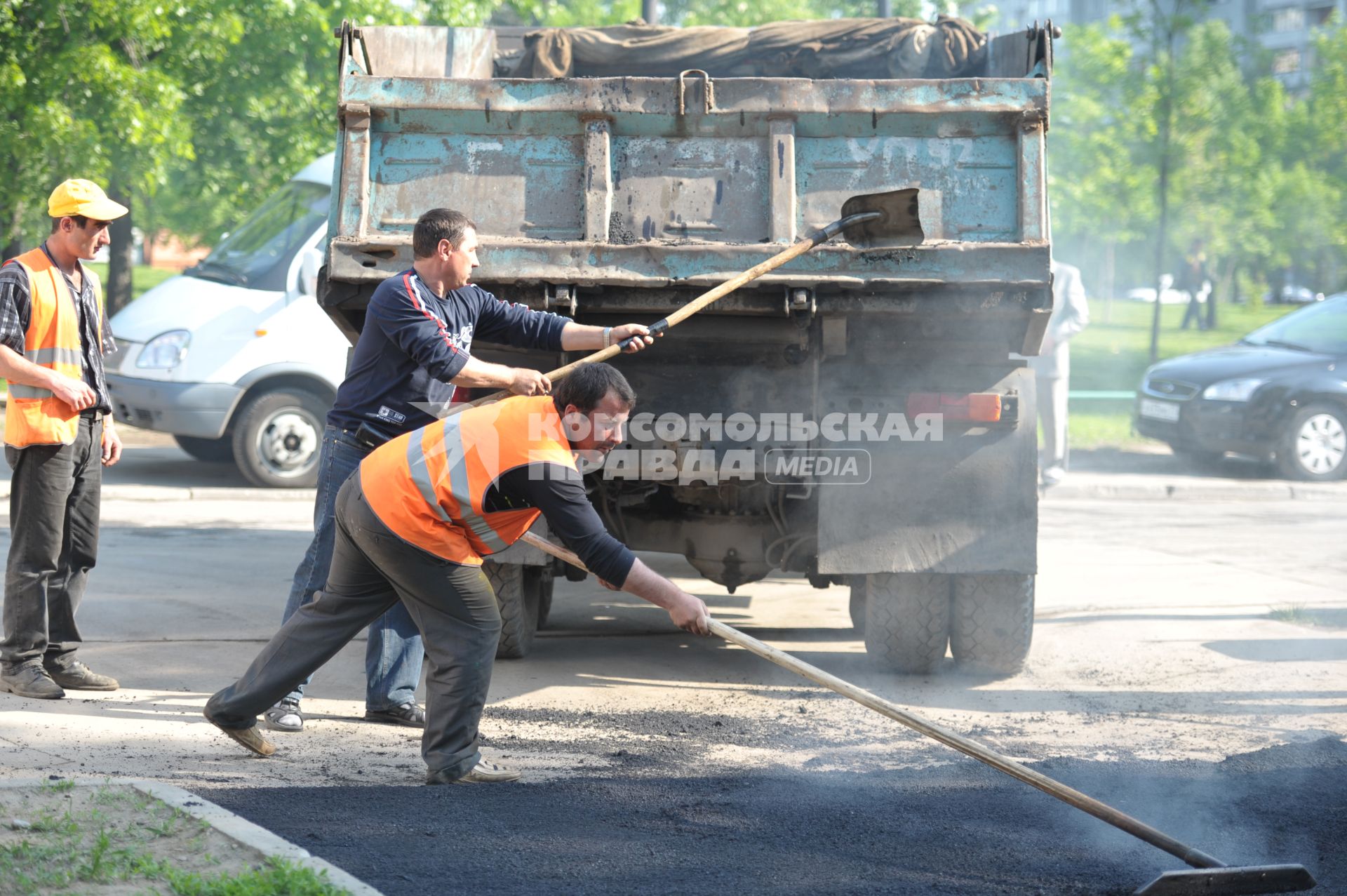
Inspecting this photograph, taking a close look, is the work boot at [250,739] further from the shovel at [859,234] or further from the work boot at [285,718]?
the shovel at [859,234]

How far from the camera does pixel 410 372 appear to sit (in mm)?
5035

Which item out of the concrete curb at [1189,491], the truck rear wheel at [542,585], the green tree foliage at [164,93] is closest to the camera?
the truck rear wheel at [542,585]

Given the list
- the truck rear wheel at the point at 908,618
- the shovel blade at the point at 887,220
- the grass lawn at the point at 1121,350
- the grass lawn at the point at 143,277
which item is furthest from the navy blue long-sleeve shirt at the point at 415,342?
the grass lawn at the point at 143,277

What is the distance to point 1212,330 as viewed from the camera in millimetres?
31609

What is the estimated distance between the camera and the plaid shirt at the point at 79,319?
5.18 meters

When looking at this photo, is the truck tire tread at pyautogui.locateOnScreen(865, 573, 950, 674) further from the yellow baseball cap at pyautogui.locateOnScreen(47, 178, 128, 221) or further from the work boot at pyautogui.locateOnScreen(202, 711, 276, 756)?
the yellow baseball cap at pyautogui.locateOnScreen(47, 178, 128, 221)

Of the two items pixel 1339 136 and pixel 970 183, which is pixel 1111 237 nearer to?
pixel 1339 136

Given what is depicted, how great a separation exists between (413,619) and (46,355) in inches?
76.1

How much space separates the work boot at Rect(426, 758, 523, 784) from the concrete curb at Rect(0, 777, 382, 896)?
2.29 ft

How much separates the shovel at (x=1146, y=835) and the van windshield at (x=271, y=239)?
7.41 metres

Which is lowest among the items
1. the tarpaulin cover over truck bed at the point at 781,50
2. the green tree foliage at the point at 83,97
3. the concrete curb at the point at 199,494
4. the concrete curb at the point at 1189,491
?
the concrete curb at the point at 1189,491

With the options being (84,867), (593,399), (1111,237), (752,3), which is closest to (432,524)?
(593,399)

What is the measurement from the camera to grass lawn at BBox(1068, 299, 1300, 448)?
15609 millimetres

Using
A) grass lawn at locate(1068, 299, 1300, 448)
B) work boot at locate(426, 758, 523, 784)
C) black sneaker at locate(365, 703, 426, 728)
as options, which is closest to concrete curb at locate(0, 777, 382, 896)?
work boot at locate(426, 758, 523, 784)
